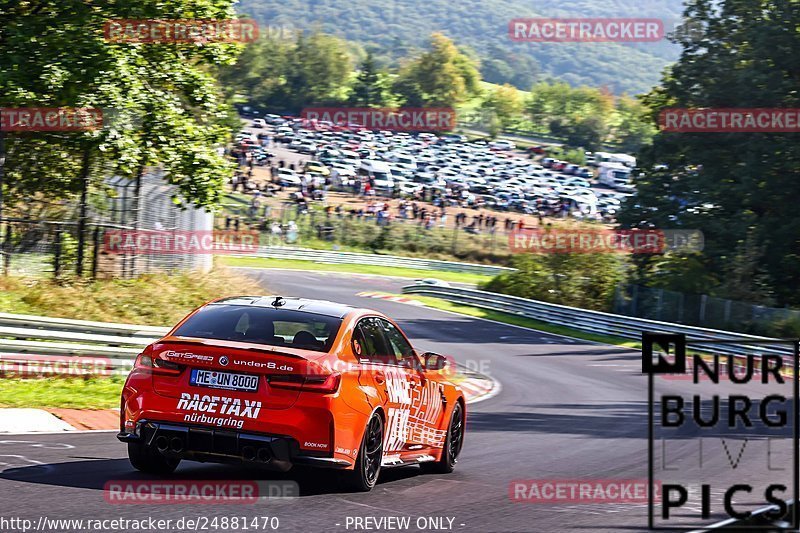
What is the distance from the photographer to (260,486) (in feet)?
26.6

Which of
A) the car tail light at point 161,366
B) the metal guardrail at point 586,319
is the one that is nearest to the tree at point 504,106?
the metal guardrail at point 586,319

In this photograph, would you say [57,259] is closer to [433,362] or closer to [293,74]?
[433,362]

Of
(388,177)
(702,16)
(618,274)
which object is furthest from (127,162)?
(388,177)

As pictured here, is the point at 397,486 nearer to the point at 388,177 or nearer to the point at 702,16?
the point at 702,16

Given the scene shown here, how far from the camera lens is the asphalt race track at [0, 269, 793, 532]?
7230mm

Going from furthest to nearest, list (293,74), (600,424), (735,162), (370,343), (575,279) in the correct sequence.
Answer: (293,74), (575,279), (735,162), (600,424), (370,343)

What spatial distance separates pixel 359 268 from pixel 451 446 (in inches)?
1735

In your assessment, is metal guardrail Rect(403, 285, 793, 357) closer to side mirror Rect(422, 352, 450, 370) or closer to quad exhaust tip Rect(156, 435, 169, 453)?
side mirror Rect(422, 352, 450, 370)

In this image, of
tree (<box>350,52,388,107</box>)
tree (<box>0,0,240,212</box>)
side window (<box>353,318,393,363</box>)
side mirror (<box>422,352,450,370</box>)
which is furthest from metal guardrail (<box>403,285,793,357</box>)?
tree (<box>350,52,388,107</box>)

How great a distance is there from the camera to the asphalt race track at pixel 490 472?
7230mm

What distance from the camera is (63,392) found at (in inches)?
548

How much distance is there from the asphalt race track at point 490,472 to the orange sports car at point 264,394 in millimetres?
361

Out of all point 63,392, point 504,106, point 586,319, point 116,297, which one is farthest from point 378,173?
point 504,106

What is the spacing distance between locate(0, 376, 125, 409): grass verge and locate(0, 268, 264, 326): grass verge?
348cm
